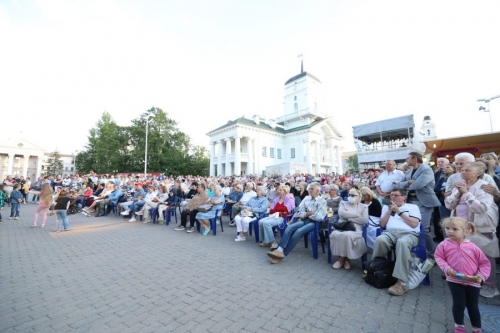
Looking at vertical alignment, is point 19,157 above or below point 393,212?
above

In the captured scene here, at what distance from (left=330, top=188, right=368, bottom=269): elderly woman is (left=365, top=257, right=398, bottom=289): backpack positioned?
52 cm

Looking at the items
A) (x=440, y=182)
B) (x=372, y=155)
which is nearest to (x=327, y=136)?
(x=372, y=155)

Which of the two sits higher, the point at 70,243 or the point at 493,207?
the point at 493,207

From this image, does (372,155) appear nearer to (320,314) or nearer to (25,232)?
(320,314)

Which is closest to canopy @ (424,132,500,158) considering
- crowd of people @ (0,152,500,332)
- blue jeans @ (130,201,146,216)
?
crowd of people @ (0,152,500,332)

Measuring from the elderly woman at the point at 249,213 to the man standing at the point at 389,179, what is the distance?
9.78 ft

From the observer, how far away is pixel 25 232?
7012 millimetres

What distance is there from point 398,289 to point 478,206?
1.54 meters

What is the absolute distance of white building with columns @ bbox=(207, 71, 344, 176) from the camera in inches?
1442

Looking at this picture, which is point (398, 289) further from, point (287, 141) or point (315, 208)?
point (287, 141)

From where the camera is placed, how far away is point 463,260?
229cm

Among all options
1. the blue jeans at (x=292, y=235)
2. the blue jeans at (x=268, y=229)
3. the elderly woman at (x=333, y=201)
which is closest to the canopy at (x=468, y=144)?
the elderly woman at (x=333, y=201)

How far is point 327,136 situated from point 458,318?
150 ft

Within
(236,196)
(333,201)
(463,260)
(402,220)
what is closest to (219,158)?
(236,196)
